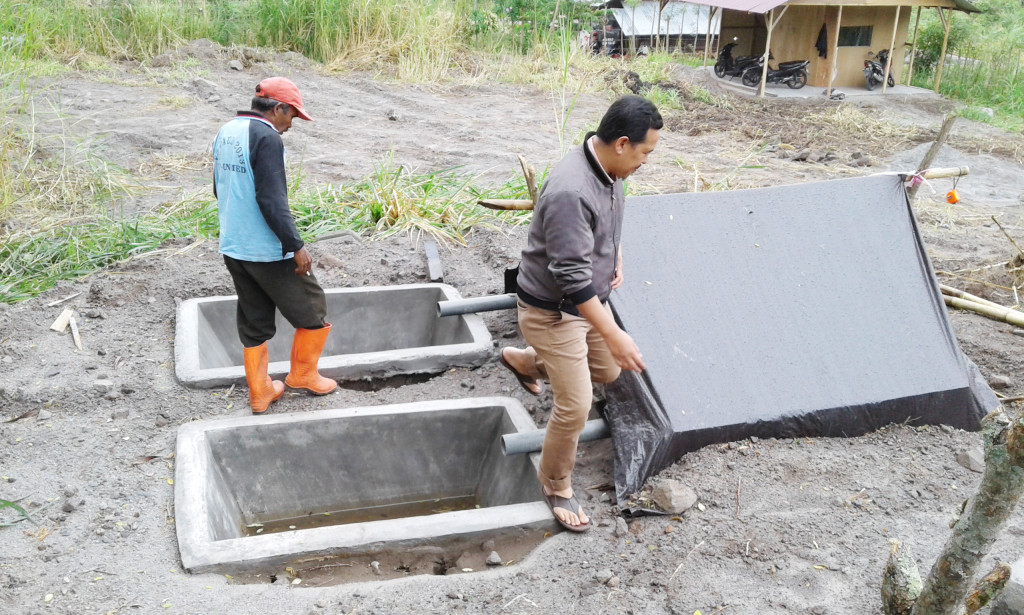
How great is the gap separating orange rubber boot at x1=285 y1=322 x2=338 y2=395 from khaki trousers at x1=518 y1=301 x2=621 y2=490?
50.0 inches

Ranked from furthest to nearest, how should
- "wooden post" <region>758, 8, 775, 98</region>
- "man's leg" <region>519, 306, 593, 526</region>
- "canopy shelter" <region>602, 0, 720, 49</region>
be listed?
"canopy shelter" <region>602, 0, 720, 49</region> → "wooden post" <region>758, 8, 775, 98</region> → "man's leg" <region>519, 306, 593, 526</region>

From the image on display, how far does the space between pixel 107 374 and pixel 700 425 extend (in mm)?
2919

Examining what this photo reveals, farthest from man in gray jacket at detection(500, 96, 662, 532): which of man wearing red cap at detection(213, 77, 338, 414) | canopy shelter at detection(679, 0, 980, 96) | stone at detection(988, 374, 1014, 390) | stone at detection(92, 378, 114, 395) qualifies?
canopy shelter at detection(679, 0, 980, 96)

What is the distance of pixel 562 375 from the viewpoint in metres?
2.93

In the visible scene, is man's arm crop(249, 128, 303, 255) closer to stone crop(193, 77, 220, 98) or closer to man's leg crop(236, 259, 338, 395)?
man's leg crop(236, 259, 338, 395)

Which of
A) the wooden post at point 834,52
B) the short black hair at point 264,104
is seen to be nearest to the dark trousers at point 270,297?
the short black hair at point 264,104

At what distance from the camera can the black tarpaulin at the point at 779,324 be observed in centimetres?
333

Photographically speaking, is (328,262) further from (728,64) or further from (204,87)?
(728,64)

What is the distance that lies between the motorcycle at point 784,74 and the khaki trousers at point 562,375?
13.7 m

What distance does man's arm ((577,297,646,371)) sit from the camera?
8.96ft

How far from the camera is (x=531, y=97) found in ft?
41.7

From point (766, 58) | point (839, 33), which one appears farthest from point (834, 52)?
point (766, 58)

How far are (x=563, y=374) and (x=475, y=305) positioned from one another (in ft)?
4.62

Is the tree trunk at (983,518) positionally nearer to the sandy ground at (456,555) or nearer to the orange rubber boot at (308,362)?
the sandy ground at (456,555)
